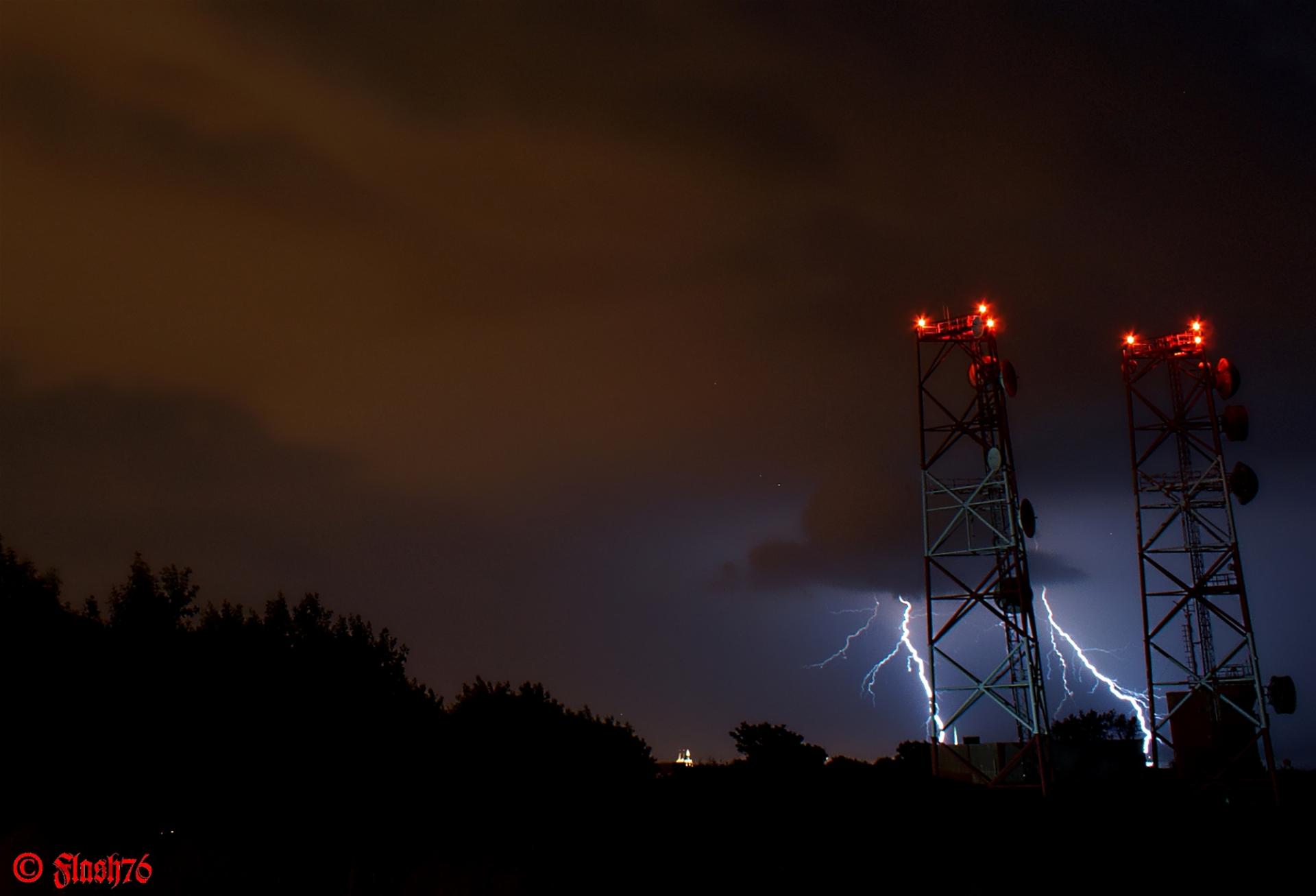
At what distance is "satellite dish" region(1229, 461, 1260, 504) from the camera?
1778 inches

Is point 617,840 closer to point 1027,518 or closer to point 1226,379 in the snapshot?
point 1027,518

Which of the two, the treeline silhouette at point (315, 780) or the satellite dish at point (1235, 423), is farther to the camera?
the satellite dish at point (1235, 423)

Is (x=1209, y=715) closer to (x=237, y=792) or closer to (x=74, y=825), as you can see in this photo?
(x=237, y=792)

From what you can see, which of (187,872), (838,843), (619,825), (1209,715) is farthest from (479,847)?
(1209,715)

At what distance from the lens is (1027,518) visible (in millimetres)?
38625

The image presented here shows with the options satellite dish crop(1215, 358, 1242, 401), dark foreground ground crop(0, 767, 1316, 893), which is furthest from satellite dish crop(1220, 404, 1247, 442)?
dark foreground ground crop(0, 767, 1316, 893)

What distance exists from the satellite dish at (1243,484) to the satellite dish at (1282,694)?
747 centimetres

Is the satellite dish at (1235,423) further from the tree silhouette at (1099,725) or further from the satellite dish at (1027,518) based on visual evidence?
the tree silhouette at (1099,725)

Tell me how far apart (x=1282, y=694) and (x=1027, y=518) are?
50.8 ft

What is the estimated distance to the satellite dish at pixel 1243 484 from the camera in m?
45.2

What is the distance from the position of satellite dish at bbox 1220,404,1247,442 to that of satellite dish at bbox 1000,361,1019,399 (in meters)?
12.7

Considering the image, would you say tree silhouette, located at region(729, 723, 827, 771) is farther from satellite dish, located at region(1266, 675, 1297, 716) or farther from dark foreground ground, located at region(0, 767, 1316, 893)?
satellite dish, located at region(1266, 675, 1297, 716)

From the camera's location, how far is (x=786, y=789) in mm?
23938
